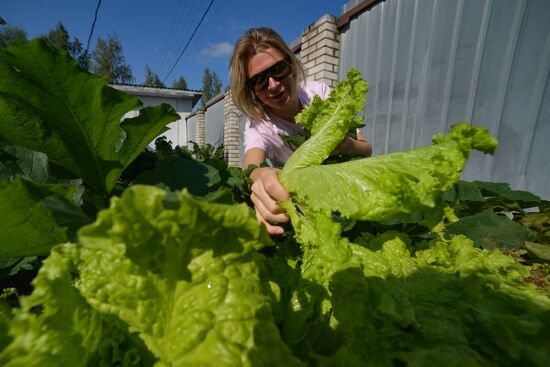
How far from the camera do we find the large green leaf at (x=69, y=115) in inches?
28.2

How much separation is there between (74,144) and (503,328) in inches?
44.0

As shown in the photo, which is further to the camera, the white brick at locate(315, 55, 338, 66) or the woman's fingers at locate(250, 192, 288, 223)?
the white brick at locate(315, 55, 338, 66)

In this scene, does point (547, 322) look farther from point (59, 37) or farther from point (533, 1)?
point (59, 37)

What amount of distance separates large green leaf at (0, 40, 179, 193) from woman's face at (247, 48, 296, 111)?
2.16 metres

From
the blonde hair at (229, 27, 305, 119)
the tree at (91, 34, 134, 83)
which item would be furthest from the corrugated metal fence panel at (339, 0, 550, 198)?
the tree at (91, 34, 134, 83)

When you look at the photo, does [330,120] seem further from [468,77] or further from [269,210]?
[468,77]

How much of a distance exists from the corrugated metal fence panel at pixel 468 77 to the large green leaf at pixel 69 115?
3.90 metres

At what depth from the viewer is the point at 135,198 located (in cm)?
43

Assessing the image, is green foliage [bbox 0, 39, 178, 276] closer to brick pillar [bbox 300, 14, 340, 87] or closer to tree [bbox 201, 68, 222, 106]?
brick pillar [bbox 300, 14, 340, 87]

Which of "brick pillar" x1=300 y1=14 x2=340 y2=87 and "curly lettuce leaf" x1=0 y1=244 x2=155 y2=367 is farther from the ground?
"brick pillar" x1=300 y1=14 x2=340 y2=87

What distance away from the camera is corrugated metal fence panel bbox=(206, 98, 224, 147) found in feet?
54.0

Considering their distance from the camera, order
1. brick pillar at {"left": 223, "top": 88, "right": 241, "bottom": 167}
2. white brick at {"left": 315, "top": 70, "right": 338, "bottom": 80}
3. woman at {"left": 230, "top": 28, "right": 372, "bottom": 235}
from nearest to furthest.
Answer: woman at {"left": 230, "top": 28, "right": 372, "bottom": 235} → white brick at {"left": 315, "top": 70, "right": 338, "bottom": 80} → brick pillar at {"left": 223, "top": 88, "right": 241, "bottom": 167}

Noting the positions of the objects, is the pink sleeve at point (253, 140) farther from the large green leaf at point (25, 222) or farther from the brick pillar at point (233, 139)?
the brick pillar at point (233, 139)

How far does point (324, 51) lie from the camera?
6.08 m
